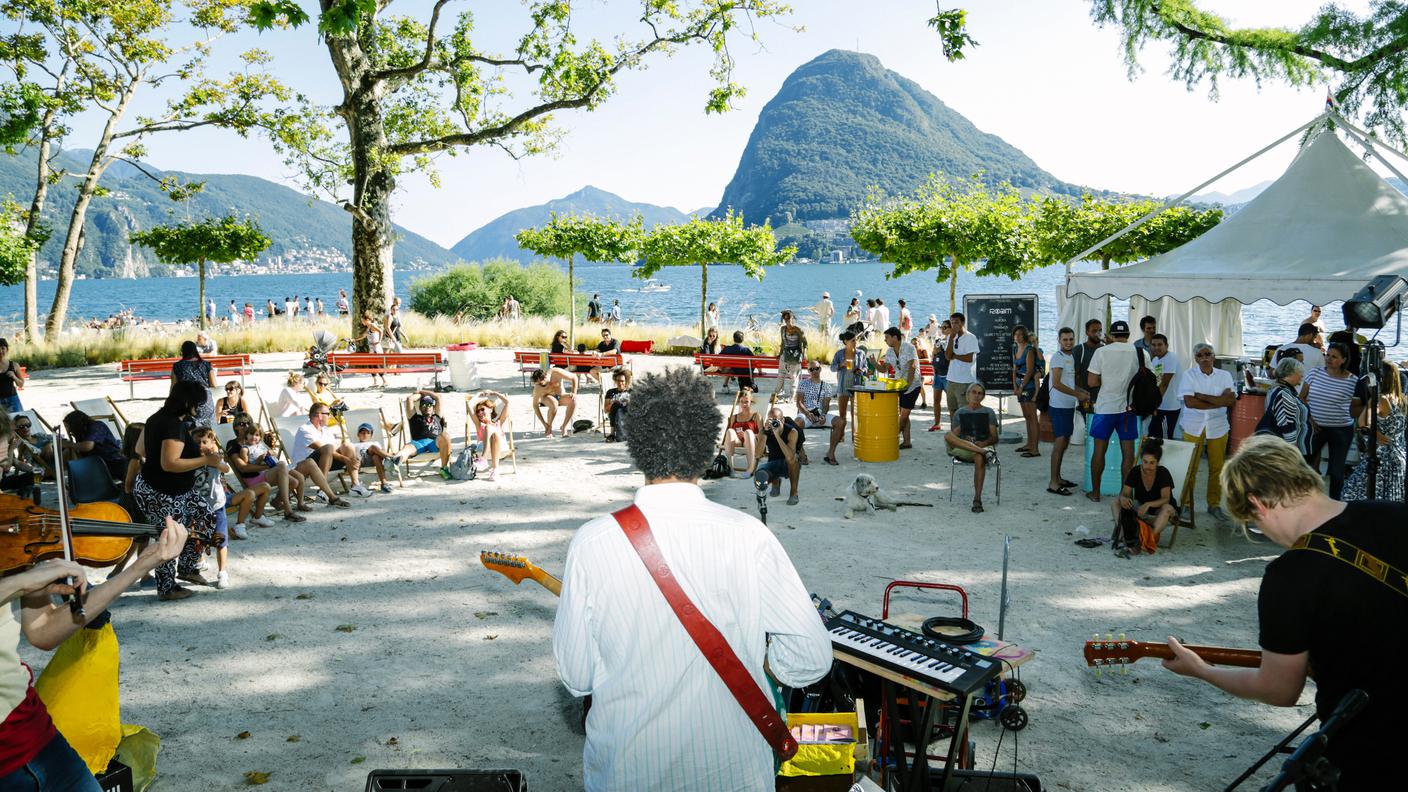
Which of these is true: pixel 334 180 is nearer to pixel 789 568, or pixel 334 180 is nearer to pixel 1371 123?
pixel 1371 123

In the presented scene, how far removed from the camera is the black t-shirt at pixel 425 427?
34.5ft

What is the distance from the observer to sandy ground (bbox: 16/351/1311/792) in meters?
4.26

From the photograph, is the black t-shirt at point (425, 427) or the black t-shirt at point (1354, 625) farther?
the black t-shirt at point (425, 427)

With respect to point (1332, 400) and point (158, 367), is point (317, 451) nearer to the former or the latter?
point (158, 367)

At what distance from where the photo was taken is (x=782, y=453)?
9.20 meters

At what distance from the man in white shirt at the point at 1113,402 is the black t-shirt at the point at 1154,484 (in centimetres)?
111

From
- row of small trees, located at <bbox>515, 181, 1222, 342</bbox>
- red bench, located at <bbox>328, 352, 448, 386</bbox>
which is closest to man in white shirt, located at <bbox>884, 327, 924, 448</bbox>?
row of small trees, located at <bbox>515, 181, 1222, 342</bbox>

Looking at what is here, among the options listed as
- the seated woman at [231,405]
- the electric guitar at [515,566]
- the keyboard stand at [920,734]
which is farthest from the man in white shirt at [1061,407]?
the seated woman at [231,405]

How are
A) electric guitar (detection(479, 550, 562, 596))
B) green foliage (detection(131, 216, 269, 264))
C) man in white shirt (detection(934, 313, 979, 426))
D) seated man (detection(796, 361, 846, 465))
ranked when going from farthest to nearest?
green foliage (detection(131, 216, 269, 264)) < seated man (detection(796, 361, 846, 465)) < man in white shirt (detection(934, 313, 979, 426)) < electric guitar (detection(479, 550, 562, 596))

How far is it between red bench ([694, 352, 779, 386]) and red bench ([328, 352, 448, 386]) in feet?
17.4

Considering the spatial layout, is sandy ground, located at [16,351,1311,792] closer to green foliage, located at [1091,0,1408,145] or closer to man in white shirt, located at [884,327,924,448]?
man in white shirt, located at [884,327,924,448]

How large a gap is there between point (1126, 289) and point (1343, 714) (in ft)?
28.1

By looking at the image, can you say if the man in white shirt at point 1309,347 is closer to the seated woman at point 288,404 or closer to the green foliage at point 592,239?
the seated woman at point 288,404

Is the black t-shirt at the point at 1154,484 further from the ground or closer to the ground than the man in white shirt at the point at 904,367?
closer to the ground
